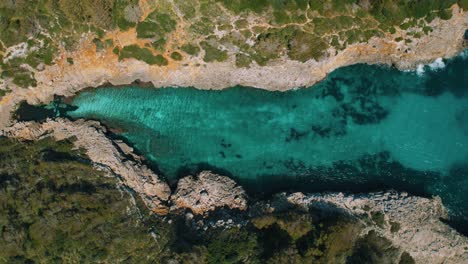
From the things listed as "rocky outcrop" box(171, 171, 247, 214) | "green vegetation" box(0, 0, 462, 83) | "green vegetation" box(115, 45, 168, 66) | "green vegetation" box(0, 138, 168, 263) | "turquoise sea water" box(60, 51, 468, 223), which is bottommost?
"green vegetation" box(0, 138, 168, 263)

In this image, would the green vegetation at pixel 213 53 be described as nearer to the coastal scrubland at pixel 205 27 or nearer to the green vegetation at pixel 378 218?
the coastal scrubland at pixel 205 27

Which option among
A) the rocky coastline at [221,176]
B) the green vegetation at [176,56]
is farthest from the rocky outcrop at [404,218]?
the green vegetation at [176,56]

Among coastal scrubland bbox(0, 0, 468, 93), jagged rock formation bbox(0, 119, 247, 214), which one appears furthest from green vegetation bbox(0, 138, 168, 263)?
coastal scrubland bbox(0, 0, 468, 93)

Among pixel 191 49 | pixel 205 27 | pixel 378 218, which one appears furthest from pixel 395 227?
pixel 205 27

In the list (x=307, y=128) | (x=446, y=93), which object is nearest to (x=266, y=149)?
(x=307, y=128)

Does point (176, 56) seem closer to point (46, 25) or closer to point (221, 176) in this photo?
point (221, 176)

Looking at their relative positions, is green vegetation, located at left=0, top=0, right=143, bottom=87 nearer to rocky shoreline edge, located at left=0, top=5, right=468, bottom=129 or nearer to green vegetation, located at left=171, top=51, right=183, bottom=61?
rocky shoreline edge, located at left=0, top=5, right=468, bottom=129
